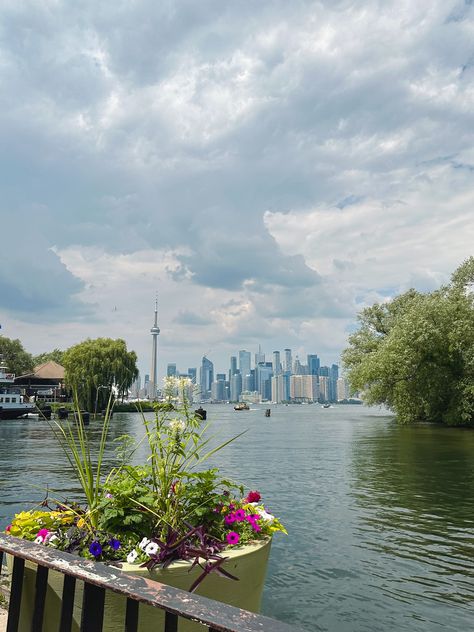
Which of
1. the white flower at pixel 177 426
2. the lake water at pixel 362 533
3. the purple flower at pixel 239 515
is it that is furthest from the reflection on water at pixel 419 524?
the white flower at pixel 177 426

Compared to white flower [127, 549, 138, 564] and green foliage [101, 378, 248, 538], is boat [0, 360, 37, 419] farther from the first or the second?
white flower [127, 549, 138, 564]

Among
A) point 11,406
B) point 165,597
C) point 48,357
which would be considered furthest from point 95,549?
point 48,357

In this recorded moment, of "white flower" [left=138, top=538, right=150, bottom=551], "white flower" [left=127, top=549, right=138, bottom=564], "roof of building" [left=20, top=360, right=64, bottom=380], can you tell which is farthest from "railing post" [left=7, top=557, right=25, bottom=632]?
"roof of building" [left=20, top=360, right=64, bottom=380]

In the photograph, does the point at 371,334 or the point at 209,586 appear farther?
the point at 371,334

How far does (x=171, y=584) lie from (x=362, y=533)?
287 inches

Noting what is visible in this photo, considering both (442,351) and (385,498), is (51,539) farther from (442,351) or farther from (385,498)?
(442,351)

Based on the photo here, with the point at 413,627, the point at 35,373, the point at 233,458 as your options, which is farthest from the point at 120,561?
the point at 35,373

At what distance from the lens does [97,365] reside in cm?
7125

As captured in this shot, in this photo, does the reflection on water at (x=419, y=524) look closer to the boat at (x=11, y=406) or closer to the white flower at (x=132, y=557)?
the white flower at (x=132, y=557)

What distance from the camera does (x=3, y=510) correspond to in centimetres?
1205

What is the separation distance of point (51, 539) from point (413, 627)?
14.2 feet

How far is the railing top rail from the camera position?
1.55 metres

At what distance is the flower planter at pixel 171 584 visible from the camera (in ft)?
10.0

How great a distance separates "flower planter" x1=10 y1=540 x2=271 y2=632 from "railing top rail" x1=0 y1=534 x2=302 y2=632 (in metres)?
0.92
